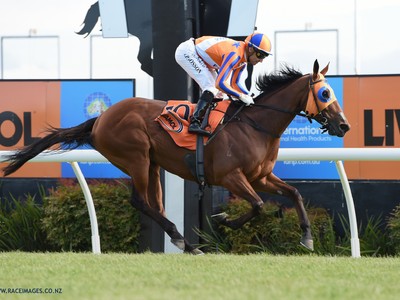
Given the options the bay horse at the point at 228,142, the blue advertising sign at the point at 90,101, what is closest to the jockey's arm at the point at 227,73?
the bay horse at the point at 228,142

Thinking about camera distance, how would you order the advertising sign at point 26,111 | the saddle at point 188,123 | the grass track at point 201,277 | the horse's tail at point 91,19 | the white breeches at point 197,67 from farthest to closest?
the horse's tail at point 91,19
the advertising sign at point 26,111
the white breeches at point 197,67
the saddle at point 188,123
the grass track at point 201,277

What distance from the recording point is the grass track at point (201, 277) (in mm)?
3857

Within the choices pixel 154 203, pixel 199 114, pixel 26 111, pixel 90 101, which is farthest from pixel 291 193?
pixel 26 111

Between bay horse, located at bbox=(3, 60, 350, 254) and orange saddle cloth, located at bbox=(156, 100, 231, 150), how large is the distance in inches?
2.1

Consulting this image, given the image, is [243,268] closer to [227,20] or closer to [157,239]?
[157,239]

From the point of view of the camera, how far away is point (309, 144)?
7.71 metres

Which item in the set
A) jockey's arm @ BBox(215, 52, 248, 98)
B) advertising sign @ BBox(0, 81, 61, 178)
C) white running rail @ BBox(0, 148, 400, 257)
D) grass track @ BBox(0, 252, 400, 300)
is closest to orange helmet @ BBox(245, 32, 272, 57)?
jockey's arm @ BBox(215, 52, 248, 98)

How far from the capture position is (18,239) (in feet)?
24.7

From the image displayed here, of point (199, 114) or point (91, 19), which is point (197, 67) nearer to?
point (199, 114)

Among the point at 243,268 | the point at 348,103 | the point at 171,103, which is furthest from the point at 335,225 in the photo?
the point at 243,268

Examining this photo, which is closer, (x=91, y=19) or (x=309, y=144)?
(x=309, y=144)

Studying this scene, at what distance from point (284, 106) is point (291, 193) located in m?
0.61

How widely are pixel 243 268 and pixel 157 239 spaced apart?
2.40 metres

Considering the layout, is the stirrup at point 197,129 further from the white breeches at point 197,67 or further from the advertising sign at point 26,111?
the advertising sign at point 26,111
